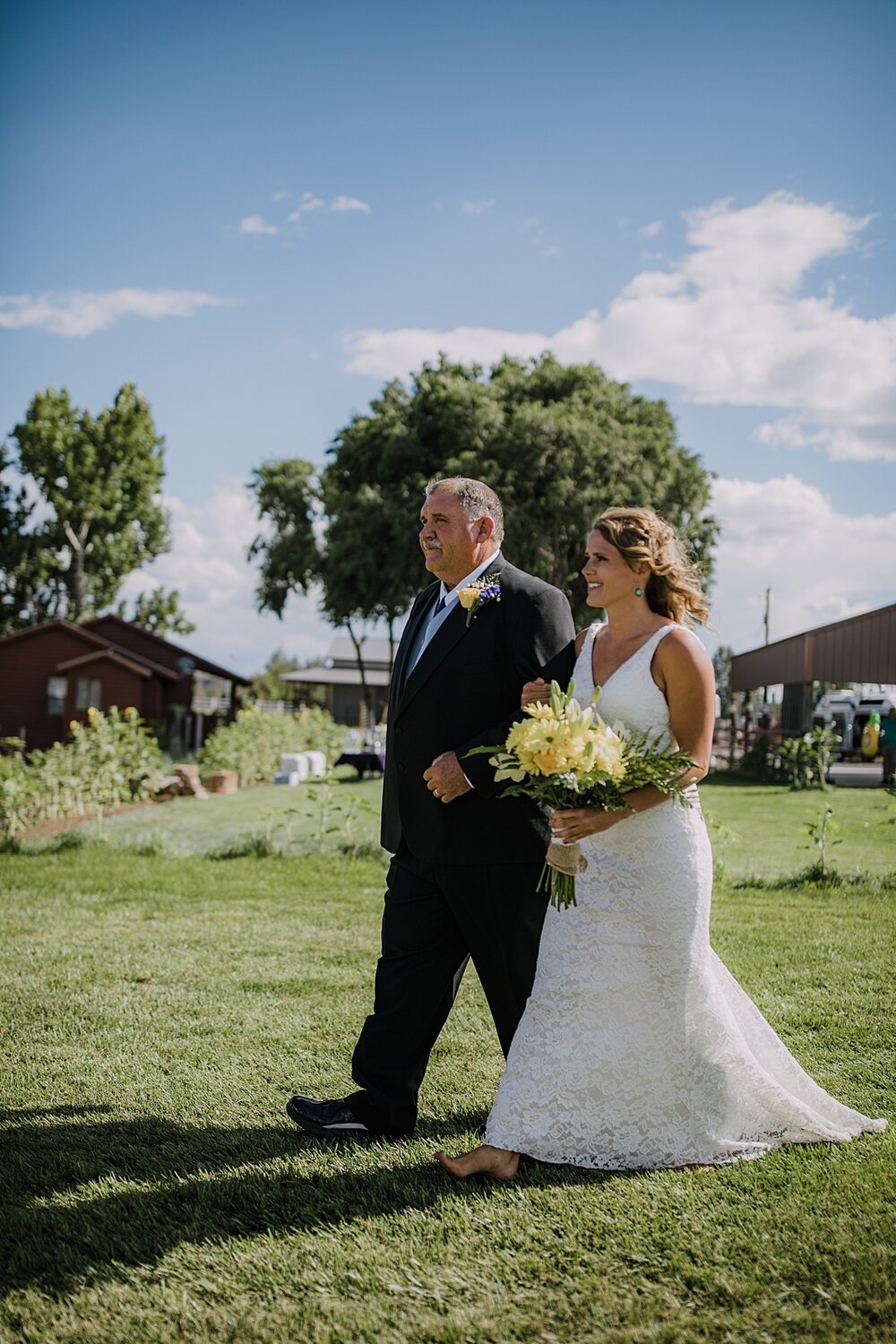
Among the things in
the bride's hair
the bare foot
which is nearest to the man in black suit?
the bride's hair

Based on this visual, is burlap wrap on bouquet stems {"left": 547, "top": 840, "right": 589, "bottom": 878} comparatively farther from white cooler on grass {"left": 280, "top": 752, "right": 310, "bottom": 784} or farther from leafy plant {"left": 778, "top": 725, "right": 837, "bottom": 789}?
white cooler on grass {"left": 280, "top": 752, "right": 310, "bottom": 784}

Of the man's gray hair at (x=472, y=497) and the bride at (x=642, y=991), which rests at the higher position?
the man's gray hair at (x=472, y=497)

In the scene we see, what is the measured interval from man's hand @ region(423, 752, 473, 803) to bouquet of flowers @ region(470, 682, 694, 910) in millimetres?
137

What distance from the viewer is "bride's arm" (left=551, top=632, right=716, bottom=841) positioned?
10.9 ft

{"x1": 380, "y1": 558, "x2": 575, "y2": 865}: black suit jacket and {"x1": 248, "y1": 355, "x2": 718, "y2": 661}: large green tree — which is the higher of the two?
{"x1": 248, "y1": 355, "x2": 718, "y2": 661}: large green tree

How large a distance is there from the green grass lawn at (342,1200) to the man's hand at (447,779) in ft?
3.96

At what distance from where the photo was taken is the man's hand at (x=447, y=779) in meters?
3.50

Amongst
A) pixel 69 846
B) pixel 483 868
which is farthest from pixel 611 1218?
pixel 69 846

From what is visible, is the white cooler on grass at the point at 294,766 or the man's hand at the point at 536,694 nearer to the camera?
the man's hand at the point at 536,694

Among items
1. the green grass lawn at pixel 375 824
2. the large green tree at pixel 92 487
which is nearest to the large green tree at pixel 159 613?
the large green tree at pixel 92 487

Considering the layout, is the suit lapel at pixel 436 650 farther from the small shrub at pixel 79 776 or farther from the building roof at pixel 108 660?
the building roof at pixel 108 660

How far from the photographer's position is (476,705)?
3.73 m

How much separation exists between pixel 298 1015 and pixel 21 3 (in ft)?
29.1

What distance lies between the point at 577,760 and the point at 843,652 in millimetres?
22544
